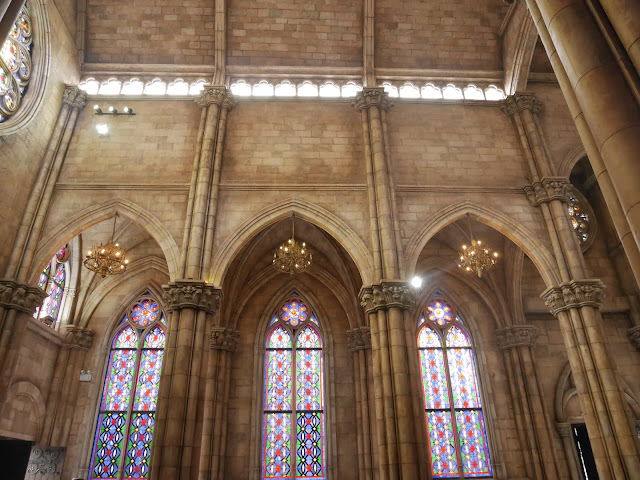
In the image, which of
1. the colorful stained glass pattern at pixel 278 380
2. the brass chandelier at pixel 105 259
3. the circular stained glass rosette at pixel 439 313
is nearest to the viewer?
the brass chandelier at pixel 105 259

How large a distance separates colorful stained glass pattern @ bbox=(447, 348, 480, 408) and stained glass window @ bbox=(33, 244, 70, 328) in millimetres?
12497

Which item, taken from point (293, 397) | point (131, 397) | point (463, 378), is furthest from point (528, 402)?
point (131, 397)

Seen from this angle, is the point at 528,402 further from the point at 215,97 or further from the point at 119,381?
the point at 215,97

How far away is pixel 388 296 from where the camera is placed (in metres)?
10.7

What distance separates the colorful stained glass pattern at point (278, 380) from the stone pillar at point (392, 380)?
5358mm

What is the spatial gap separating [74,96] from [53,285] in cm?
575

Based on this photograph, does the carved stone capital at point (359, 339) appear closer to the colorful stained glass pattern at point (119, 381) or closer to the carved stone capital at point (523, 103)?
the colorful stained glass pattern at point (119, 381)

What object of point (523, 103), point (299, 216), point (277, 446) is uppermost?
point (523, 103)

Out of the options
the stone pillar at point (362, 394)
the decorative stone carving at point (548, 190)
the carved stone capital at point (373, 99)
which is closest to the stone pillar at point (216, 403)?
the stone pillar at point (362, 394)

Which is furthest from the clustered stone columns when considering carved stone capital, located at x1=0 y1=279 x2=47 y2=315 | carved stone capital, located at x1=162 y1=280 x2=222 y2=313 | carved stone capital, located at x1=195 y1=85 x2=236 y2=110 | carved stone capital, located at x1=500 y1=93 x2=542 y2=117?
carved stone capital, located at x1=500 y1=93 x2=542 y2=117

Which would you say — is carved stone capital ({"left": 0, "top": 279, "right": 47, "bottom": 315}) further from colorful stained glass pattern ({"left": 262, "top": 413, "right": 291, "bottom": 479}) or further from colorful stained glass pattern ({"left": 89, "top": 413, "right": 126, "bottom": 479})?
colorful stained glass pattern ({"left": 262, "top": 413, "right": 291, "bottom": 479})

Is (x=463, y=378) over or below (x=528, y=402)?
over

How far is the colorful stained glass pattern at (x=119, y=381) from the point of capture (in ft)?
46.9

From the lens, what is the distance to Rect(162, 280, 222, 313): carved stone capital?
10.4 metres
